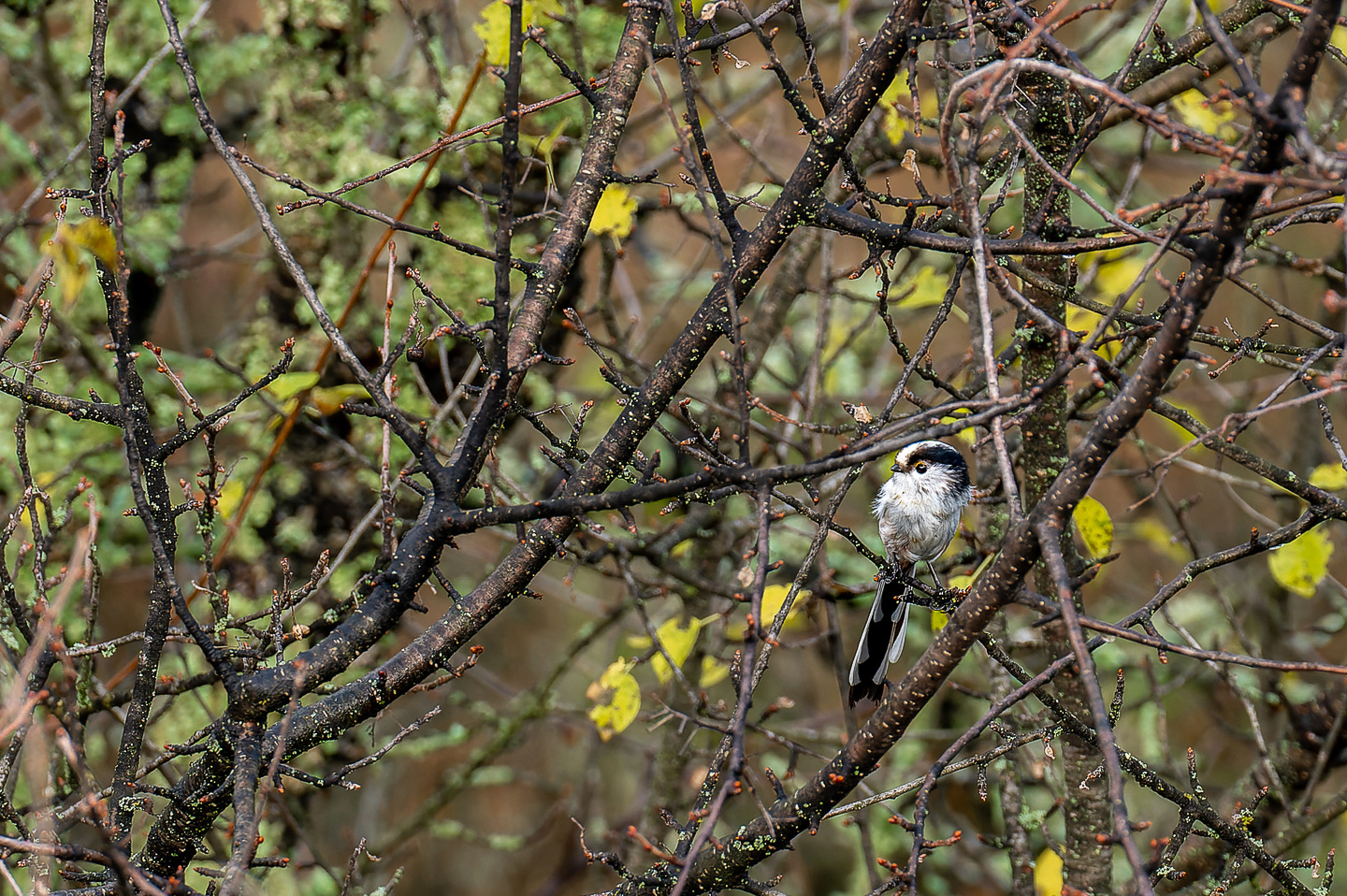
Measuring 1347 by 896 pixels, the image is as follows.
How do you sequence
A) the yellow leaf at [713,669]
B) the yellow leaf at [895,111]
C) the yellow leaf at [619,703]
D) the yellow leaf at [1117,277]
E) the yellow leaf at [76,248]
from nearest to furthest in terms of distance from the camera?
1. the yellow leaf at [76,248]
2. the yellow leaf at [895,111]
3. the yellow leaf at [619,703]
4. the yellow leaf at [713,669]
5. the yellow leaf at [1117,277]

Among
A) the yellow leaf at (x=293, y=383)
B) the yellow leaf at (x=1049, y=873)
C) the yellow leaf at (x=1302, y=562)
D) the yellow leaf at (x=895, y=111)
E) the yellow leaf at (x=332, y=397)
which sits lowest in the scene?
the yellow leaf at (x=1049, y=873)

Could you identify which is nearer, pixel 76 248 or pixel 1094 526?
pixel 76 248

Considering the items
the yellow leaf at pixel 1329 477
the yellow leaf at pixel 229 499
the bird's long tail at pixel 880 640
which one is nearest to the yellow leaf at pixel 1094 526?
the bird's long tail at pixel 880 640

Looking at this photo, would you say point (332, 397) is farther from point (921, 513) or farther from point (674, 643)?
point (921, 513)

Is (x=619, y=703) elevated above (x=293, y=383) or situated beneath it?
situated beneath

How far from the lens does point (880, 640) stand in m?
3.00

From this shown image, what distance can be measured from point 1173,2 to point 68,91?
17.6 feet

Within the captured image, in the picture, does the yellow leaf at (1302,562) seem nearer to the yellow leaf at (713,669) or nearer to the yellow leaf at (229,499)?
the yellow leaf at (713,669)

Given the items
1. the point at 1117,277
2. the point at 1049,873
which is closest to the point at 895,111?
the point at 1117,277

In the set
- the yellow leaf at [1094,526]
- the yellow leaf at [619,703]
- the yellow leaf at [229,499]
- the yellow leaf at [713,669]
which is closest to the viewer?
the yellow leaf at [1094,526]

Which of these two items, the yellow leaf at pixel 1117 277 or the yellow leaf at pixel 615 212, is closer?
the yellow leaf at pixel 615 212

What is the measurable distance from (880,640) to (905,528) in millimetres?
391

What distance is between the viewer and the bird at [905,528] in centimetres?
295

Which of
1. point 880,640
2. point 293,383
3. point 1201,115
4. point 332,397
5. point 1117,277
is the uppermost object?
point 1117,277
